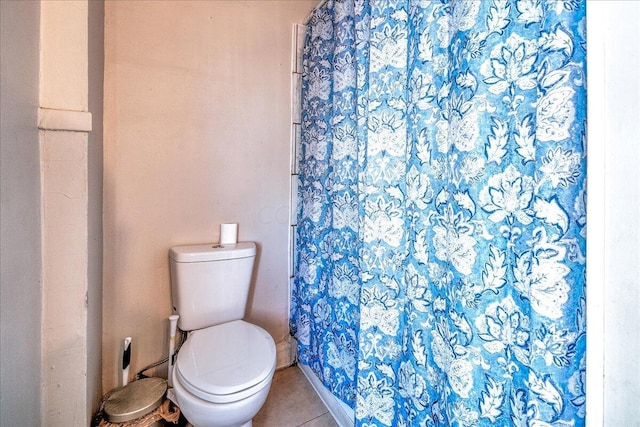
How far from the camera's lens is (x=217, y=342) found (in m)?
1.17

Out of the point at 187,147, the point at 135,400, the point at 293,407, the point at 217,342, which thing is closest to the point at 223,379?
the point at 217,342

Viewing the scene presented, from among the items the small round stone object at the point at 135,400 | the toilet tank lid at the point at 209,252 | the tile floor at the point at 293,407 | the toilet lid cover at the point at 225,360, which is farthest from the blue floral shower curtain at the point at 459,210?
the small round stone object at the point at 135,400

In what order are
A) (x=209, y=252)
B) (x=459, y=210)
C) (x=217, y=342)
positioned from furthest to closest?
1. (x=209, y=252)
2. (x=217, y=342)
3. (x=459, y=210)

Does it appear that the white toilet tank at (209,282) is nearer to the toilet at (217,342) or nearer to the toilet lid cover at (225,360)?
the toilet at (217,342)

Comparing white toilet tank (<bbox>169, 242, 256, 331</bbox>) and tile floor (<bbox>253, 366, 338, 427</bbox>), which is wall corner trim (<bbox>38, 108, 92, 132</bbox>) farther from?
tile floor (<bbox>253, 366, 338, 427</bbox>)

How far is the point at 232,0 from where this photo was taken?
4.94 ft

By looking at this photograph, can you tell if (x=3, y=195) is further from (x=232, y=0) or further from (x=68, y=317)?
(x=232, y=0)

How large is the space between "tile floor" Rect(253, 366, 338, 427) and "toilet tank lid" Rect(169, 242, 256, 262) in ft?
2.61

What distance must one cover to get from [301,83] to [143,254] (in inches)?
52.6

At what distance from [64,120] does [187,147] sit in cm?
59

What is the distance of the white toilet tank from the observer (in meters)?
1.30

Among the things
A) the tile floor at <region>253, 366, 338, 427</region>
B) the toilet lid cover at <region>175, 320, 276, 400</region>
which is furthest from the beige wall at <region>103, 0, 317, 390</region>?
the toilet lid cover at <region>175, 320, 276, 400</region>

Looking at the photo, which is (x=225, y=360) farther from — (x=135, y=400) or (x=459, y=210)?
(x=459, y=210)

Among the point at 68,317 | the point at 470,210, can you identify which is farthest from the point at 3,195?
the point at 470,210
